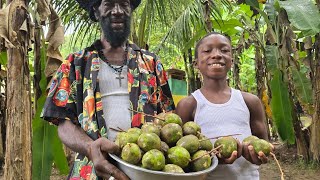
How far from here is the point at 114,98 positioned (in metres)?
1.83

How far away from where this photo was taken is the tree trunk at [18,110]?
2.30 m

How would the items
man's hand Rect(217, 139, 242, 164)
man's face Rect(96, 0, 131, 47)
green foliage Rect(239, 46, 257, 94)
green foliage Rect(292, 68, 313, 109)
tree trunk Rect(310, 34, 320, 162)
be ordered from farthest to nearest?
green foliage Rect(239, 46, 257, 94) → tree trunk Rect(310, 34, 320, 162) → green foliage Rect(292, 68, 313, 109) → man's face Rect(96, 0, 131, 47) → man's hand Rect(217, 139, 242, 164)

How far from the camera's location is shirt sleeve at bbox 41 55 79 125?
174 cm

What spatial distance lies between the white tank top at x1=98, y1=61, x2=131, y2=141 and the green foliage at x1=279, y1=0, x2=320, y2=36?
247 centimetres

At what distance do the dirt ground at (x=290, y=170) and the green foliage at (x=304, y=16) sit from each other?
2.10m

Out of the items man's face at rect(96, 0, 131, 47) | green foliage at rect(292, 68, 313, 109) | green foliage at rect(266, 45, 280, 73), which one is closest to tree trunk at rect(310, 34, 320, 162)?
green foliage at rect(292, 68, 313, 109)

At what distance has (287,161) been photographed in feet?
20.8

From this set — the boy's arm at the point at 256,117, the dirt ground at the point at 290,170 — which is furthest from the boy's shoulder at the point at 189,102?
the dirt ground at the point at 290,170

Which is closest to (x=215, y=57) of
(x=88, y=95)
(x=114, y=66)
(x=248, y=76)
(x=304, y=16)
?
(x=114, y=66)

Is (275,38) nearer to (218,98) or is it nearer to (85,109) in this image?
(218,98)

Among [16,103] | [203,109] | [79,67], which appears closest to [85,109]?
[79,67]

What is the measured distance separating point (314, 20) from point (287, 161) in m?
3.21

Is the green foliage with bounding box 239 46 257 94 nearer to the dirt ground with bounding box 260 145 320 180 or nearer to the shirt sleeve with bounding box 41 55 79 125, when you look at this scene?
the dirt ground with bounding box 260 145 320 180

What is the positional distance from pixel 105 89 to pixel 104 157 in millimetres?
493
